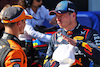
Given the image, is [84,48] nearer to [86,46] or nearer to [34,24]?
[86,46]

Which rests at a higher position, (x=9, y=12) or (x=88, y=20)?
(x=9, y=12)

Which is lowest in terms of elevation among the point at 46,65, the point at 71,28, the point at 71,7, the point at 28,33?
the point at 46,65

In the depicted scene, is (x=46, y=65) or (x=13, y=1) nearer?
(x=46, y=65)

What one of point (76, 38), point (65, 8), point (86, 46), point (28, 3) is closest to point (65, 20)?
point (65, 8)

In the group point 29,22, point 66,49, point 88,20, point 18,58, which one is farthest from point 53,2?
point 18,58

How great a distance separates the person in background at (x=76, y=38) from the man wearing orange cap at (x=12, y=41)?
54 centimetres

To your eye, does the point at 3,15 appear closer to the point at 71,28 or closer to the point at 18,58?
the point at 18,58

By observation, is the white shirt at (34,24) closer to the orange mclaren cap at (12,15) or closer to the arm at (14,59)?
the orange mclaren cap at (12,15)

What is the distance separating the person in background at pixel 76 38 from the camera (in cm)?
198

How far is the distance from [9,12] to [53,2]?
13.1ft

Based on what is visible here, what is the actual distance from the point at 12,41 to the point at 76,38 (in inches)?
33.9

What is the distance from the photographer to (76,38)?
7.25ft

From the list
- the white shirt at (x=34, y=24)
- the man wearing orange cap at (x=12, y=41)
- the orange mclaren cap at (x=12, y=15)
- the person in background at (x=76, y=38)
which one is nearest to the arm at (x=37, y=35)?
the white shirt at (x=34, y=24)

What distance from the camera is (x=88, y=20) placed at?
412 cm
